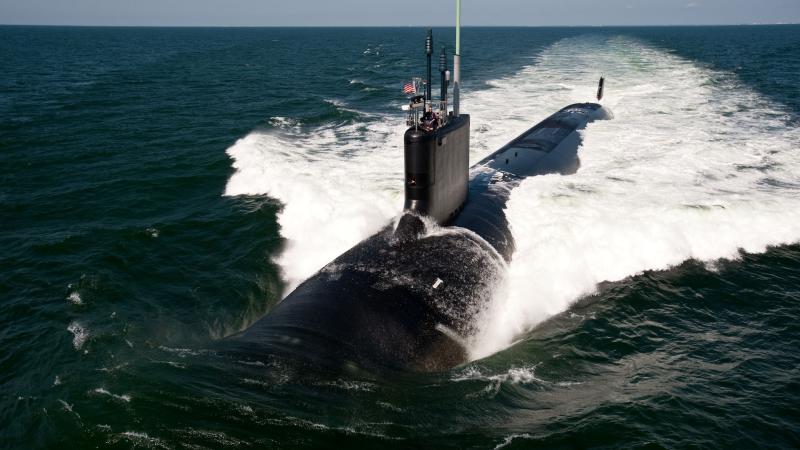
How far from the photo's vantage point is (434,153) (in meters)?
11.9

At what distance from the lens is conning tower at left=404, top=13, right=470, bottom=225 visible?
11.6 m

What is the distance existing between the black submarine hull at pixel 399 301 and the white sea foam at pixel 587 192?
75cm

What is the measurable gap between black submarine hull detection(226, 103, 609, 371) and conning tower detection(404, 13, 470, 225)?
1.51 feet

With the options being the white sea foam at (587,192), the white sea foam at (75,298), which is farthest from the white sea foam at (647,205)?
the white sea foam at (75,298)

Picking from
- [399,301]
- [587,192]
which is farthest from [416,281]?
[587,192]

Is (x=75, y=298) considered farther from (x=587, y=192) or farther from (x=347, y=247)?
(x=587, y=192)

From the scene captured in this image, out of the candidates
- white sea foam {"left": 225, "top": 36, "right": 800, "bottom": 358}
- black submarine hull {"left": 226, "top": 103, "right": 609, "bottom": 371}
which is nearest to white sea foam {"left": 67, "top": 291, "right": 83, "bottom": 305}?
white sea foam {"left": 225, "top": 36, "right": 800, "bottom": 358}

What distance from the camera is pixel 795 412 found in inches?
352

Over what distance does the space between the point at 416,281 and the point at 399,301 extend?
836 millimetres

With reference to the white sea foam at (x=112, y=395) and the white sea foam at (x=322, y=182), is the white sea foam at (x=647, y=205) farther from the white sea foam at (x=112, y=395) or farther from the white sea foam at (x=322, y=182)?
the white sea foam at (x=112, y=395)

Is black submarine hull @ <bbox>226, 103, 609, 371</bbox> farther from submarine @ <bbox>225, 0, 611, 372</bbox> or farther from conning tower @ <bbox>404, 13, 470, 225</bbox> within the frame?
conning tower @ <bbox>404, 13, 470, 225</bbox>

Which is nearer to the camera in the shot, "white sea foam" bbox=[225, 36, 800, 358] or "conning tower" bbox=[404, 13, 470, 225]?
"conning tower" bbox=[404, 13, 470, 225]

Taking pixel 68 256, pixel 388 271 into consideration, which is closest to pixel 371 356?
pixel 388 271

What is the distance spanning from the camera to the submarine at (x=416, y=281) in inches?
371
